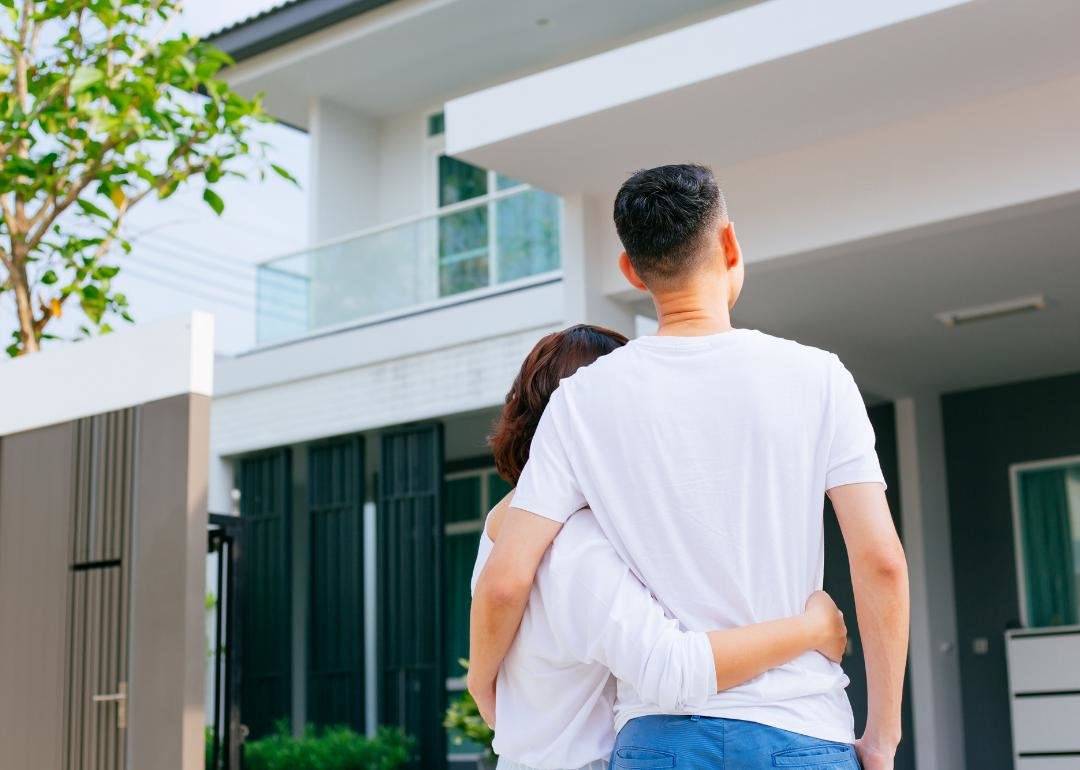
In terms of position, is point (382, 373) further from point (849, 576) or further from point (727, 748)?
point (727, 748)

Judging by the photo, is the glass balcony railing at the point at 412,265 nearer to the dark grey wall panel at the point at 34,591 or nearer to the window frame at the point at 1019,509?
the window frame at the point at 1019,509

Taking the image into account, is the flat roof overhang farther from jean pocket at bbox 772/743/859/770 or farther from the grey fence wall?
jean pocket at bbox 772/743/859/770

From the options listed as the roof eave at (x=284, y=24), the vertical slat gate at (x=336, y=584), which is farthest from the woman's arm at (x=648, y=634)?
the roof eave at (x=284, y=24)

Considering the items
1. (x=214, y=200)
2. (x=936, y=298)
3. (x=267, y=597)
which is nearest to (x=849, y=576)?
(x=936, y=298)

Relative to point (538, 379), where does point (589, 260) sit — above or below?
above

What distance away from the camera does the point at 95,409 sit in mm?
5844

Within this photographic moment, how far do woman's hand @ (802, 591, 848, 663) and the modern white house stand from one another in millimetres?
3373

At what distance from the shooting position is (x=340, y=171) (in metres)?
13.3

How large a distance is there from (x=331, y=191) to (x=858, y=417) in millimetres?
12039

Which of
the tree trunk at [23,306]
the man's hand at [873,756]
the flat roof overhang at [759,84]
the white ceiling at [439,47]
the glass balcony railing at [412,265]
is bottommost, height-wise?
the man's hand at [873,756]

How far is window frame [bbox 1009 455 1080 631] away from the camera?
9.03m

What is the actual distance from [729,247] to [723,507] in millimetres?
361

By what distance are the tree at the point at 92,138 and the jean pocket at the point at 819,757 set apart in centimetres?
443

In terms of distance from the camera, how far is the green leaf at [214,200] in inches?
217
